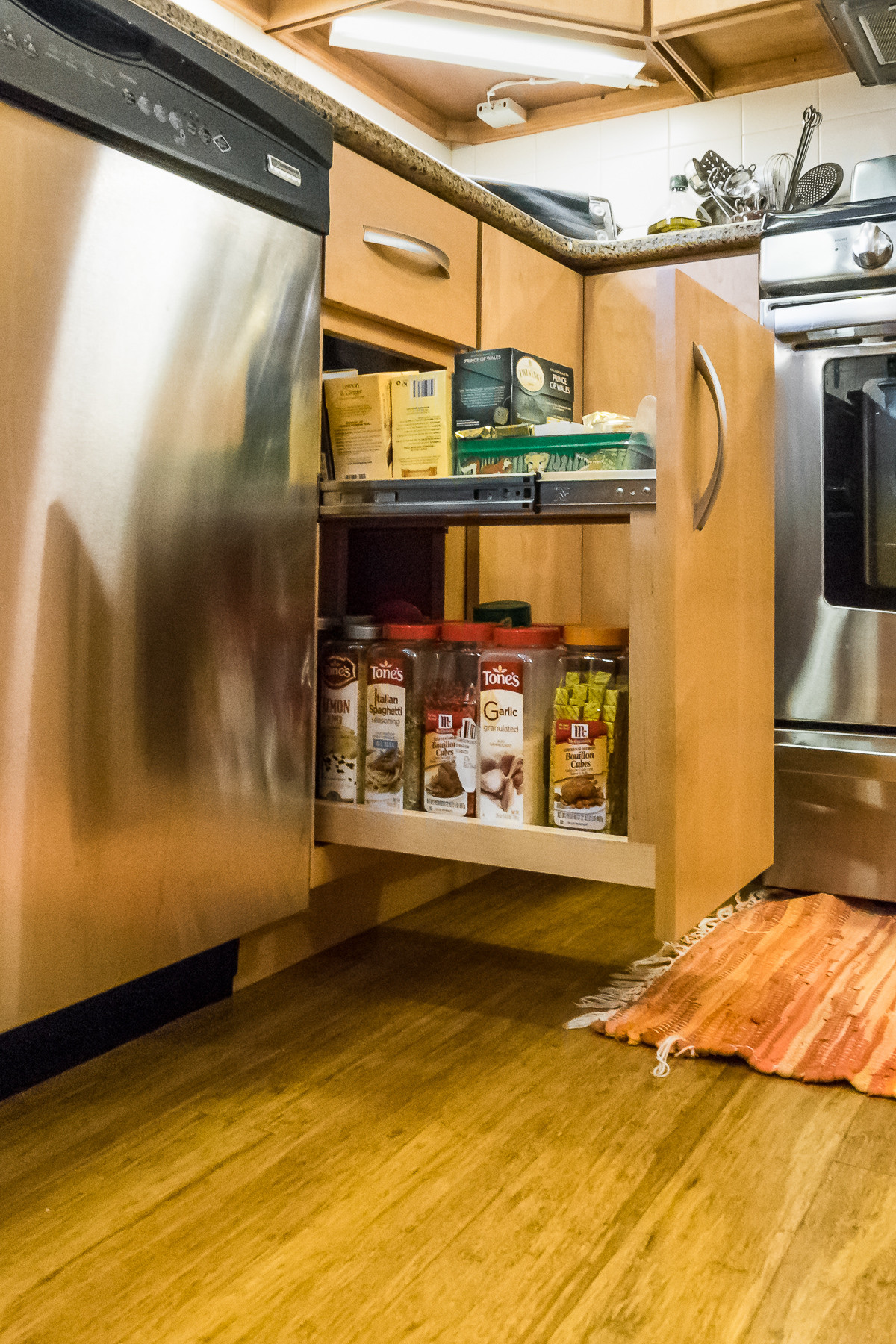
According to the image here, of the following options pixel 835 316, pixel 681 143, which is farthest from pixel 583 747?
pixel 681 143

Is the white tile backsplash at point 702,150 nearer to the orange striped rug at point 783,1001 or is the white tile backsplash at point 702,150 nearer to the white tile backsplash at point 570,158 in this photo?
the white tile backsplash at point 570,158

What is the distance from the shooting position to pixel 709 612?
1175 millimetres

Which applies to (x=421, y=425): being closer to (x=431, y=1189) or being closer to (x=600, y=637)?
(x=600, y=637)

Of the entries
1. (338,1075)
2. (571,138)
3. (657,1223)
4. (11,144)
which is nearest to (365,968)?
(338,1075)

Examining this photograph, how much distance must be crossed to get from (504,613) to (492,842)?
344mm

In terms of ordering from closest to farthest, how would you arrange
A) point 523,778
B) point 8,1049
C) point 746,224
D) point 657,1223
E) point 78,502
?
point 657,1223
point 78,502
point 8,1049
point 523,778
point 746,224

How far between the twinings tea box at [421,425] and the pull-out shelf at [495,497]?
2.2 inches

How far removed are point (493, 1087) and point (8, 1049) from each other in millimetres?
482

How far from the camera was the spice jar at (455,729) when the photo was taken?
1250mm

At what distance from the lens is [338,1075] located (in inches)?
44.3

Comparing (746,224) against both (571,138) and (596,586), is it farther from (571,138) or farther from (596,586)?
(571,138)

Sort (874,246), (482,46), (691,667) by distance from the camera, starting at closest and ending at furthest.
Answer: (691,667)
(874,246)
(482,46)

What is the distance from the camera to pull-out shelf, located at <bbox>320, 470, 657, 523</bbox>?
1104 millimetres

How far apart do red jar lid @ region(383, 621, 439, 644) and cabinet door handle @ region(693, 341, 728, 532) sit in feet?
1.13
